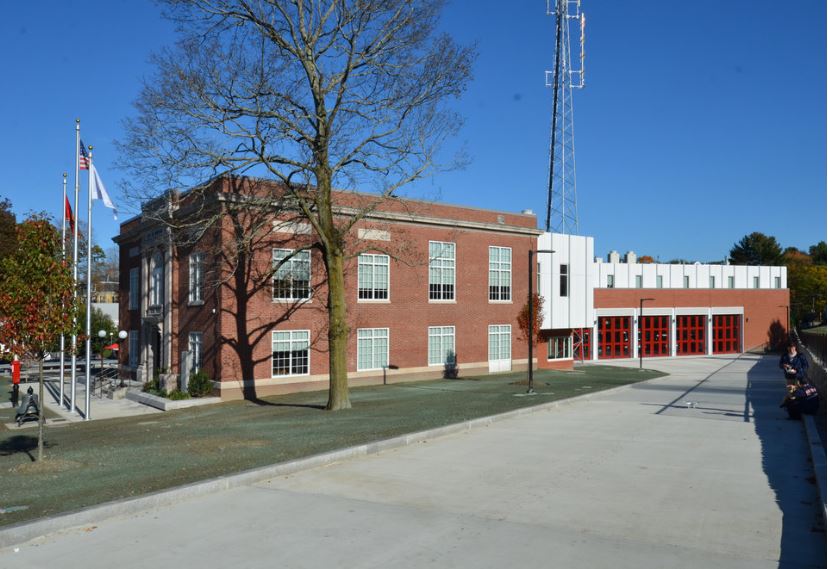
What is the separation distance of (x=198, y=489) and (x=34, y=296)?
17.0 feet

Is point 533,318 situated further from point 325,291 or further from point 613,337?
point 613,337

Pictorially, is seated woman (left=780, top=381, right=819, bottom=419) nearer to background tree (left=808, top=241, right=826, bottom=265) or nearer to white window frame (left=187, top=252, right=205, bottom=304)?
white window frame (left=187, top=252, right=205, bottom=304)

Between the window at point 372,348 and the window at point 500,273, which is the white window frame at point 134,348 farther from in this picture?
the window at point 500,273

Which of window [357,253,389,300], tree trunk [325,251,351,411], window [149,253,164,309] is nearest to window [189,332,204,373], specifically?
window [149,253,164,309]

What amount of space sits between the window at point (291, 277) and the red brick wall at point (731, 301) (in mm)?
36452

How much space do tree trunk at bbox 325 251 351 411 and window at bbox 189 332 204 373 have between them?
932cm

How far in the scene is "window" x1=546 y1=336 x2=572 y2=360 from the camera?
44594mm

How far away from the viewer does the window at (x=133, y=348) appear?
37.8m

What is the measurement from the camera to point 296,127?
21922 millimetres

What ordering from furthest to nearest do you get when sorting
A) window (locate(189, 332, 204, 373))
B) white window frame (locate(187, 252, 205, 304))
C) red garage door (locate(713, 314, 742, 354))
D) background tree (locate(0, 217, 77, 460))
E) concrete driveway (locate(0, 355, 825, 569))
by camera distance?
1. red garage door (locate(713, 314, 742, 354))
2. white window frame (locate(187, 252, 205, 304))
3. window (locate(189, 332, 204, 373))
4. background tree (locate(0, 217, 77, 460))
5. concrete driveway (locate(0, 355, 825, 569))

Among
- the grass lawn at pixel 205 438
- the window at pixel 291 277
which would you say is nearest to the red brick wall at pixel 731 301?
the grass lawn at pixel 205 438

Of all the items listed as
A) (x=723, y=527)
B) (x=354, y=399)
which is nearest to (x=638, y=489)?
(x=723, y=527)

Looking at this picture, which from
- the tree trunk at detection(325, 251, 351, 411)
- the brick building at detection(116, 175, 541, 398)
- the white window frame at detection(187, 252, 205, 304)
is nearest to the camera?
the tree trunk at detection(325, 251, 351, 411)

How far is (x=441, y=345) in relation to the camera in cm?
3672
